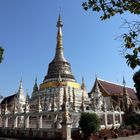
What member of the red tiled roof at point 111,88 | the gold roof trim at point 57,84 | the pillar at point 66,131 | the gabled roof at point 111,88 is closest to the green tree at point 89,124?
the pillar at point 66,131

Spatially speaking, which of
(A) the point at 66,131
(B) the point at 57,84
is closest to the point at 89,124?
(A) the point at 66,131

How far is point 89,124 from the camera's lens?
2036 centimetres

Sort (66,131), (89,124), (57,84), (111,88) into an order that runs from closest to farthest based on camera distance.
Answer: (66,131) < (89,124) < (57,84) < (111,88)

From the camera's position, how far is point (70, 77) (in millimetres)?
51344

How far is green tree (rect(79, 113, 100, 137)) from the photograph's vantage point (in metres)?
20.4

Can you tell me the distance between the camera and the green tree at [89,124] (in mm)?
20422

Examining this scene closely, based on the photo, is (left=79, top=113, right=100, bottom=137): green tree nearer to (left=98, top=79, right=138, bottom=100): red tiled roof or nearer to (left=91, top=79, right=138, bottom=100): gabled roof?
(left=91, top=79, right=138, bottom=100): gabled roof

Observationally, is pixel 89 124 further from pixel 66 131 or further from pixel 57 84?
pixel 57 84

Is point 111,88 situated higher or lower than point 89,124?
higher

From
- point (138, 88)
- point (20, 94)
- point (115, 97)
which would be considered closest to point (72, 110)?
point (138, 88)

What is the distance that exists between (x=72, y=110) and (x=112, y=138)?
15.2 feet

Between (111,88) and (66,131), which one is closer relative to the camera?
(66,131)

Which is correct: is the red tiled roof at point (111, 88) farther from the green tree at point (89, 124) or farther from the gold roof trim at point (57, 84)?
the green tree at point (89, 124)

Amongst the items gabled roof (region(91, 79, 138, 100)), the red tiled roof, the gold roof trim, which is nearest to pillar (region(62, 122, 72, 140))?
the gold roof trim
